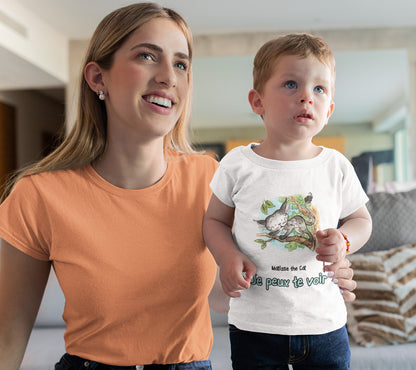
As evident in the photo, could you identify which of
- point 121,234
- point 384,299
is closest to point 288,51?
point 121,234

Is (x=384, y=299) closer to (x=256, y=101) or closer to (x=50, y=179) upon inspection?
(x=256, y=101)

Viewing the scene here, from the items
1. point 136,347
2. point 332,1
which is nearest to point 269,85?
point 136,347

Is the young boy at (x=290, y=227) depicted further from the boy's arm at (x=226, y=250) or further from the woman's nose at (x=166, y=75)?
the woman's nose at (x=166, y=75)

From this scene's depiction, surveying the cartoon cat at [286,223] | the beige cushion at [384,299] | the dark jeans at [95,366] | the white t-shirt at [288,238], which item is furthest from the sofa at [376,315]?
the cartoon cat at [286,223]

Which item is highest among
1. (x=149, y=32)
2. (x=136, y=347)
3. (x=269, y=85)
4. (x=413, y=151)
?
(x=413, y=151)

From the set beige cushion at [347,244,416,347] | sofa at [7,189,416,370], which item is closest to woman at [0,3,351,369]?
sofa at [7,189,416,370]

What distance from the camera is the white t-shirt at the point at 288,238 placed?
34.2 inches

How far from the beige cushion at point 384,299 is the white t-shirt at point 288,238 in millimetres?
839

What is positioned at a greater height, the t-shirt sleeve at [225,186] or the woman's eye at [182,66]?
the woman's eye at [182,66]

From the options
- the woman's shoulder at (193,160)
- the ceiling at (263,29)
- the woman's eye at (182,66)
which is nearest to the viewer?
the woman's eye at (182,66)

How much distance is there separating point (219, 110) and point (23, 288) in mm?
7114

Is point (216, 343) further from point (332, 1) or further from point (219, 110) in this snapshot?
point (219, 110)

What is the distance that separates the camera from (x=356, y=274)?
1.74m

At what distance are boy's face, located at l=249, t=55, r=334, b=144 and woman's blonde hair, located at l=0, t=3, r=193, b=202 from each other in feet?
0.79
